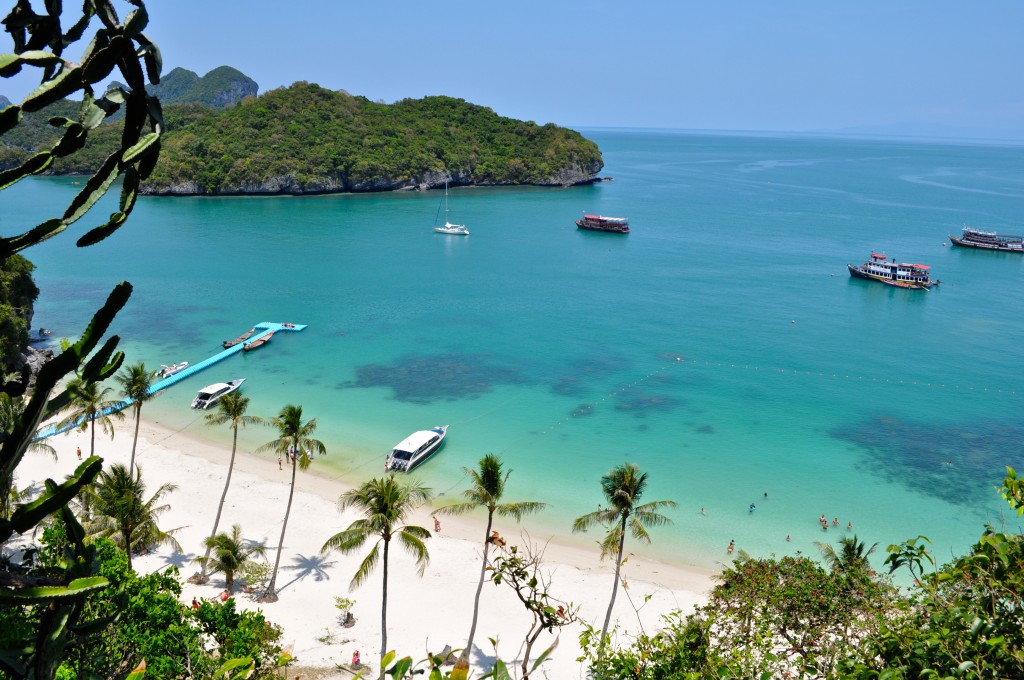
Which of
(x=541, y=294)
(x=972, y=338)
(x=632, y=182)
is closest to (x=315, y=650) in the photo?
(x=541, y=294)

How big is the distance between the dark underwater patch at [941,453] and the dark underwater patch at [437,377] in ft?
67.5

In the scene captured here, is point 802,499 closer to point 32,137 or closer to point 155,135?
point 155,135

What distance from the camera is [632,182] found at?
6265 inches

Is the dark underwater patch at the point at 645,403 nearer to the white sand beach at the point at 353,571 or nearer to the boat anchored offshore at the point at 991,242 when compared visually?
the white sand beach at the point at 353,571

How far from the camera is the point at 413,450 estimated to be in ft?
114

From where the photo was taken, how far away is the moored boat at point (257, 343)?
50088mm

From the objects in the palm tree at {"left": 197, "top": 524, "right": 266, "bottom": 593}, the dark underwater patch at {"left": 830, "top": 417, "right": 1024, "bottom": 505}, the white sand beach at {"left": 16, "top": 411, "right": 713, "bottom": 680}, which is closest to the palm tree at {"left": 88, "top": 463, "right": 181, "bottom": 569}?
the palm tree at {"left": 197, "top": 524, "right": 266, "bottom": 593}

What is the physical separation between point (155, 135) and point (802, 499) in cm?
3334

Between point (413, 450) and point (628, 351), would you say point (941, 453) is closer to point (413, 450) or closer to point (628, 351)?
point (628, 351)

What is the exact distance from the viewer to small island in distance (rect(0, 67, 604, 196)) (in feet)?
398

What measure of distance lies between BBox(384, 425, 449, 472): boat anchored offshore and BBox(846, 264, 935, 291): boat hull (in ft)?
180

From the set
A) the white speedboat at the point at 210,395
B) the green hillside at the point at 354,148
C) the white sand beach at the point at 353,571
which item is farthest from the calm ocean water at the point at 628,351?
the green hillside at the point at 354,148

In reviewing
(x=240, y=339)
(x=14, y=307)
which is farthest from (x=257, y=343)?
(x=14, y=307)

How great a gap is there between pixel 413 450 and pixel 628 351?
2225cm
